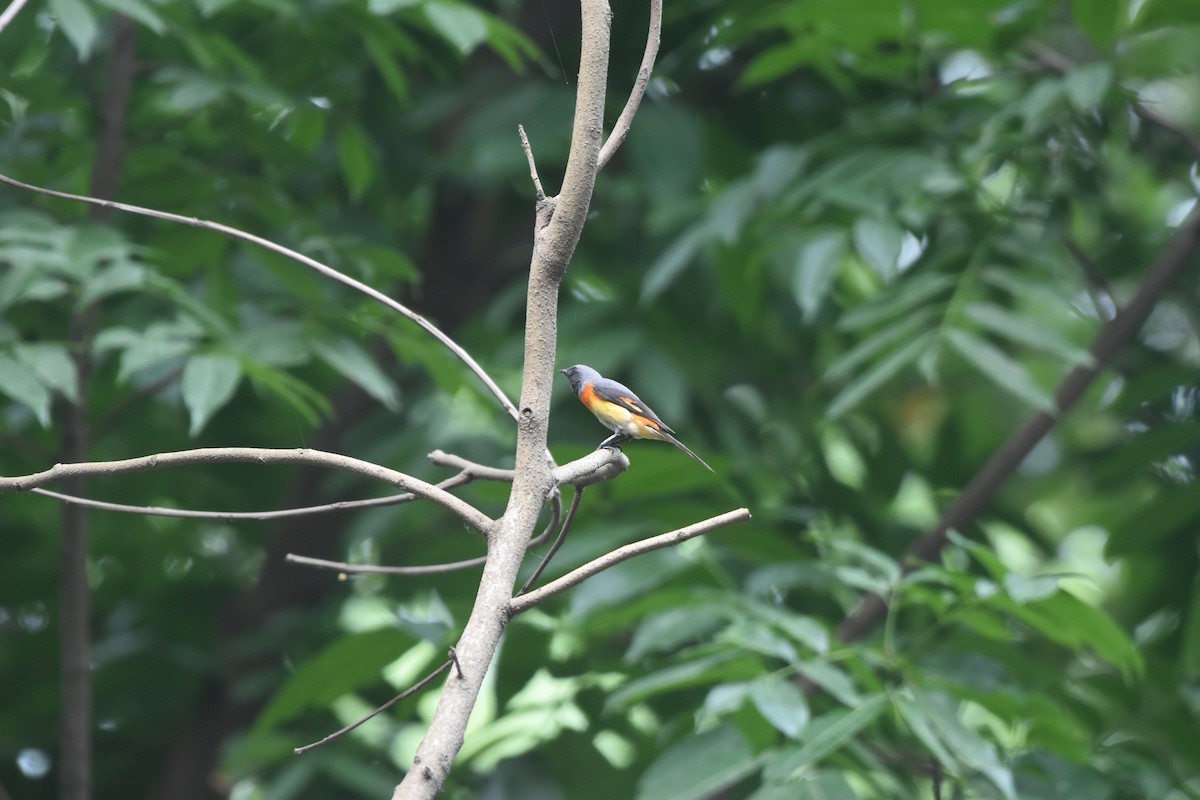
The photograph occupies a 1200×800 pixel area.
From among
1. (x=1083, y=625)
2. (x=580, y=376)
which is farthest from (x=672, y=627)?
(x=580, y=376)

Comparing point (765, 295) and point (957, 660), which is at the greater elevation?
point (765, 295)

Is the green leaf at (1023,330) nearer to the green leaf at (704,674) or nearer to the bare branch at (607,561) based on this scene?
the green leaf at (704,674)

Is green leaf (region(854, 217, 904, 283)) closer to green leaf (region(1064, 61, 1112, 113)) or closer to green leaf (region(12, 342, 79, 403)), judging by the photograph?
green leaf (region(1064, 61, 1112, 113))

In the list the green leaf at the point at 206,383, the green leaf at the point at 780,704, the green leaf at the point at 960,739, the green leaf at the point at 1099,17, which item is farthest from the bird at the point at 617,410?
the green leaf at the point at 1099,17

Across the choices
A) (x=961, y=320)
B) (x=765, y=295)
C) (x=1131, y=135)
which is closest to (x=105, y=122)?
(x=765, y=295)

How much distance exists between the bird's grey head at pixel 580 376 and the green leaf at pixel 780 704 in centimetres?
97

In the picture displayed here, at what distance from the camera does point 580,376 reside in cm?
163

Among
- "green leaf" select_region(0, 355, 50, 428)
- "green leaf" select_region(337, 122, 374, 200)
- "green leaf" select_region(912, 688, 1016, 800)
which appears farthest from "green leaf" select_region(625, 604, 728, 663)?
"green leaf" select_region(337, 122, 374, 200)

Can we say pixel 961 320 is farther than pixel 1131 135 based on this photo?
No

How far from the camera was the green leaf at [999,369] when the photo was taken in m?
2.75

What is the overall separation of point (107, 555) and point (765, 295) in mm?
2430

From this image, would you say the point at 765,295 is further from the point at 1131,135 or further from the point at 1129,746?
the point at 1129,746

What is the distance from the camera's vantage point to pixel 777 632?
2822mm

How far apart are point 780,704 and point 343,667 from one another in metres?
1.17
